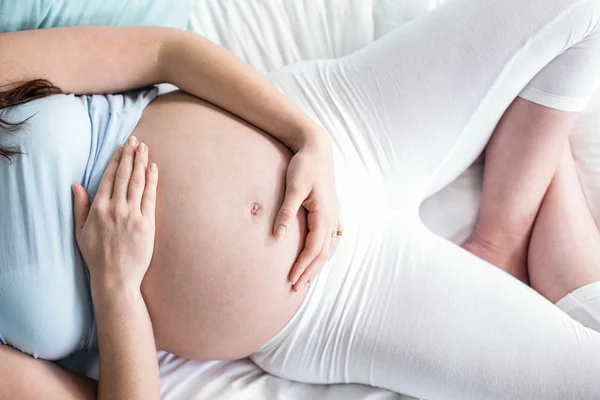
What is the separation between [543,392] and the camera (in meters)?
0.92

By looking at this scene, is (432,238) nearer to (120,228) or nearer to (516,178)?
(516,178)

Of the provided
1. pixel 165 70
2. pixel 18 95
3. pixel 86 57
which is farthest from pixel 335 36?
pixel 18 95

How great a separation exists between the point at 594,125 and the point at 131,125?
0.89 m

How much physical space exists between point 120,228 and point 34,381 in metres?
0.23

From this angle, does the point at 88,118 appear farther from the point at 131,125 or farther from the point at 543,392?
the point at 543,392

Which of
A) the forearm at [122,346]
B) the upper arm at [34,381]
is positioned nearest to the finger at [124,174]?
the forearm at [122,346]

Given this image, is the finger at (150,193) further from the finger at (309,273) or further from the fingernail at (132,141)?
the finger at (309,273)

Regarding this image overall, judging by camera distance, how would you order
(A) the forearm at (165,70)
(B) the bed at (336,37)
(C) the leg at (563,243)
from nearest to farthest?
(A) the forearm at (165,70), (C) the leg at (563,243), (B) the bed at (336,37)

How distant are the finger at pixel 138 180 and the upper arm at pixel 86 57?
6.4 inches

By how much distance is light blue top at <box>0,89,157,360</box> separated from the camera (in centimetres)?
80

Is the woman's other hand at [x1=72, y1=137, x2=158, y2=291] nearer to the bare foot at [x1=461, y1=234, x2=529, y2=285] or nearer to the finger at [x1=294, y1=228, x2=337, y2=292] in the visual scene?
the finger at [x1=294, y1=228, x2=337, y2=292]

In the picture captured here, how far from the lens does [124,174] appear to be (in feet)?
2.77

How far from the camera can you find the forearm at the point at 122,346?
0.81 meters

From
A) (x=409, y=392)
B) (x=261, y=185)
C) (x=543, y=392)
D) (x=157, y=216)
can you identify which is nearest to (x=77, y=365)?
(x=157, y=216)
